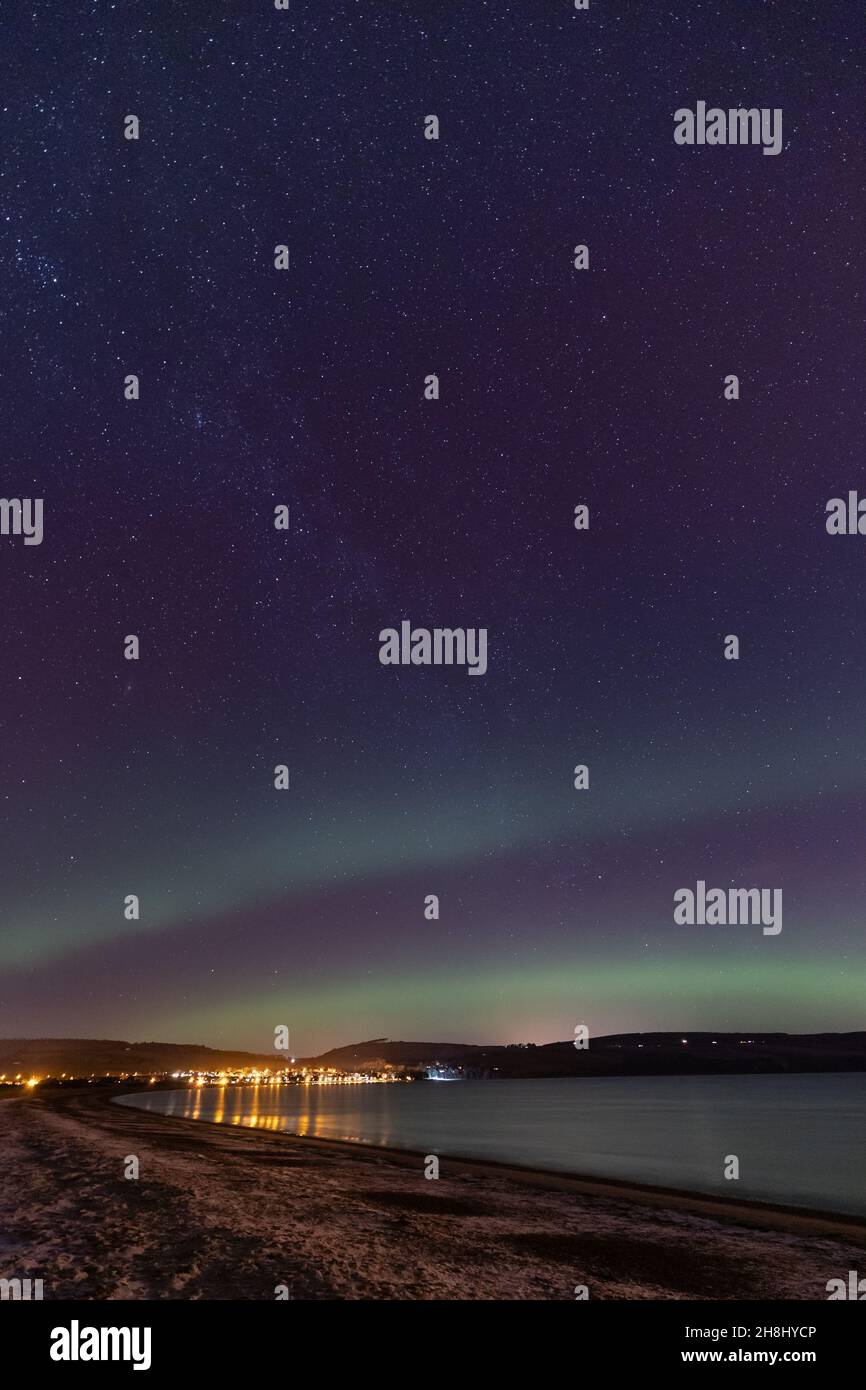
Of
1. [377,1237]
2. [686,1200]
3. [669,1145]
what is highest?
[377,1237]

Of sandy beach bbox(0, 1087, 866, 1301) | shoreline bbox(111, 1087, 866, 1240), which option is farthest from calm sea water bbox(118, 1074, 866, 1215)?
sandy beach bbox(0, 1087, 866, 1301)

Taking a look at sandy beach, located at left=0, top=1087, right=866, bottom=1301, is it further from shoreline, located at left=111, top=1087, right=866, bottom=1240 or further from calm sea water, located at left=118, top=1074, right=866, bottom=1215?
calm sea water, located at left=118, top=1074, right=866, bottom=1215

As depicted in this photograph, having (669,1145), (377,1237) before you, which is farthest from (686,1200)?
(669,1145)

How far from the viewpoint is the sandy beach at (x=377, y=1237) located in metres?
15.0

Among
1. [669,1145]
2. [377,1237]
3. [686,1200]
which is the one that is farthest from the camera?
[669,1145]

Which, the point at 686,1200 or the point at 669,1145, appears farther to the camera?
the point at 669,1145

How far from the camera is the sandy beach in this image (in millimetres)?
14977

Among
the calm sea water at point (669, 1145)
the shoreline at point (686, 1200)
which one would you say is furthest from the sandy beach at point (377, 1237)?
the calm sea water at point (669, 1145)

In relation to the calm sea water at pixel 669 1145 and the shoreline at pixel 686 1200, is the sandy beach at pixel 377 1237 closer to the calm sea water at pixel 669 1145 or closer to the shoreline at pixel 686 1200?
the shoreline at pixel 686 1200

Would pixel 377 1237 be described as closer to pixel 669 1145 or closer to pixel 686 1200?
pixel 686 1200

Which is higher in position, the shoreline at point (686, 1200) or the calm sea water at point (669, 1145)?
the shoreline at point (686, 1200)

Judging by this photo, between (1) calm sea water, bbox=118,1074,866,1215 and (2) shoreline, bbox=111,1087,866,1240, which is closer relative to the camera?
(2) shoreline, bbox=111,1087,866,1240

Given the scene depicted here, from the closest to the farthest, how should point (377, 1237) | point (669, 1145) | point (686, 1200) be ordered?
point (377, 1237) → point (686, 1200) → point (669, 1145)

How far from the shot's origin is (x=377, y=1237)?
19.3 meters
